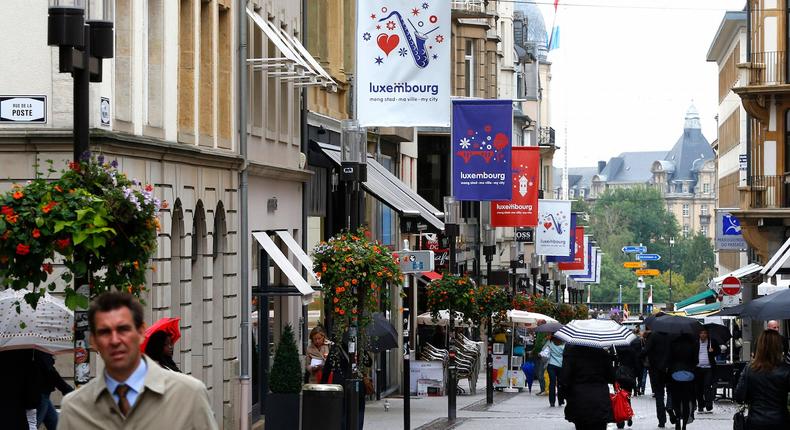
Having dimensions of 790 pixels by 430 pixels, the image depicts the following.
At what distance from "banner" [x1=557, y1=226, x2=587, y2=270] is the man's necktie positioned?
6861cm

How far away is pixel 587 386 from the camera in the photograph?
17906 mm

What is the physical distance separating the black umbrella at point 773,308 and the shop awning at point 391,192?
11399mm

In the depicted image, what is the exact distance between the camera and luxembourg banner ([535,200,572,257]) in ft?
199

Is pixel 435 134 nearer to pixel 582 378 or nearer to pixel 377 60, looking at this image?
pixel 377 60

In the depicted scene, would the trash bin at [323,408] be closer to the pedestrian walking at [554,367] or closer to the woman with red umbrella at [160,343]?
the woman with red umbrella at [160,343]

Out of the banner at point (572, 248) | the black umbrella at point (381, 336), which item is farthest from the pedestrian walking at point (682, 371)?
the banner at point (572, 248)

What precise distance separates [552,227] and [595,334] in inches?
1687

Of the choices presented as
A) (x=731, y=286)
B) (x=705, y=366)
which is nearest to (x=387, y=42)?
(x=705, y=366)

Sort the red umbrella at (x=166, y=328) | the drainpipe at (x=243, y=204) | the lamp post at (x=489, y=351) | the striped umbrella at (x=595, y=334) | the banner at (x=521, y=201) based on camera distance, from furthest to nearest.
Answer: the banner at (x=521, y=201) < the lamp post at (x=489, y=351) < the drainpipe at (x=243, y=204) < the striped umbrella at (x=595, y=334) < the red umbrella at (x=166, y=328)

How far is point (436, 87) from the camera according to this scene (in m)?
24.6

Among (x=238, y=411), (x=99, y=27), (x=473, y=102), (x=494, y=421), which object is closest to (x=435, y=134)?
(x=473, y=102)

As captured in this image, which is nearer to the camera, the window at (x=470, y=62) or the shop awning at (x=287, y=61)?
the shop awning at (x=287, y=61)

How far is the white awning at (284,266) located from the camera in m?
26.9

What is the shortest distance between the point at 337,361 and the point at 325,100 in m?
11.8
